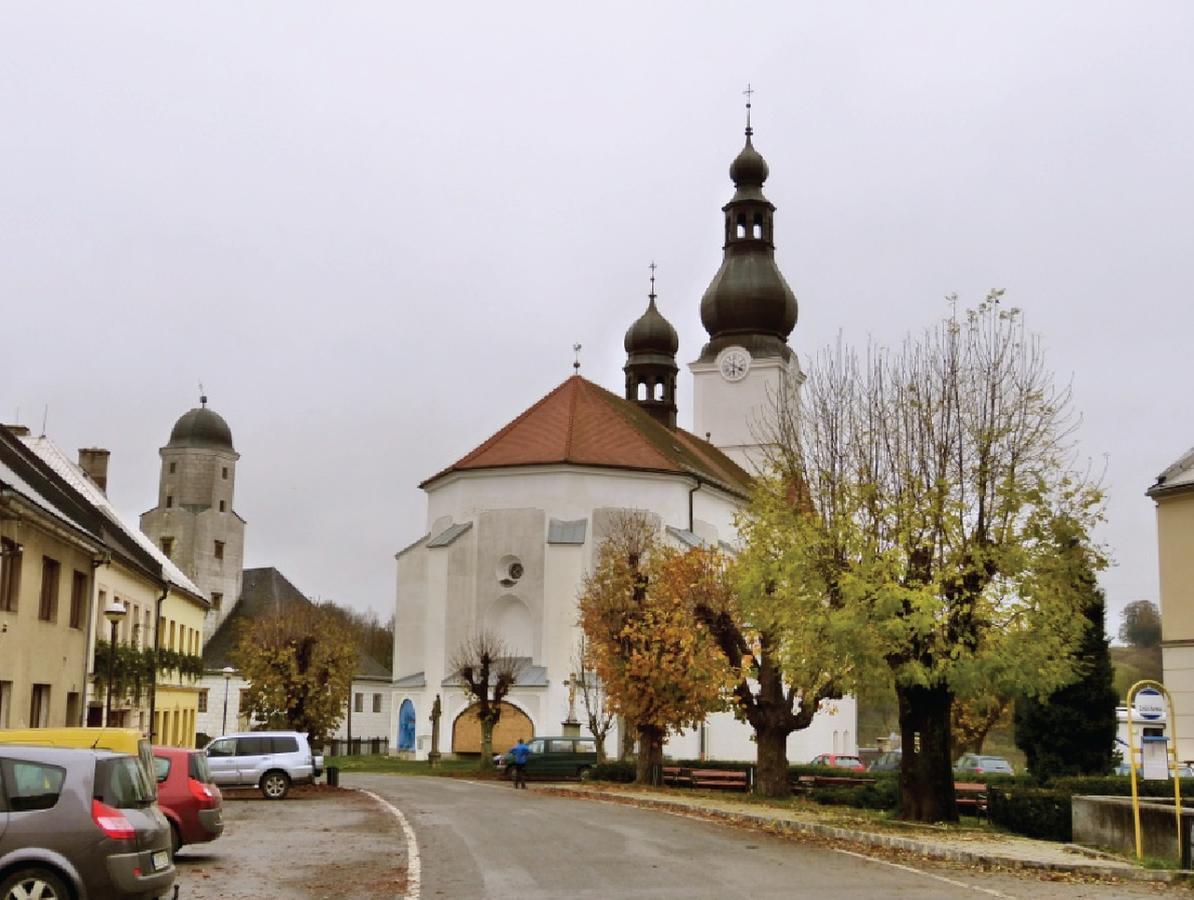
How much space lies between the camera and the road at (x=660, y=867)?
1316cm

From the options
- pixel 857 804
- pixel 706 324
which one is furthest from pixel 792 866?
pixel 706 324

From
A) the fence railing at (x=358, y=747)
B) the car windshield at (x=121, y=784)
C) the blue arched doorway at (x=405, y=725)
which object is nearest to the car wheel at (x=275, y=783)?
the car windshield at (x=121, y=784)

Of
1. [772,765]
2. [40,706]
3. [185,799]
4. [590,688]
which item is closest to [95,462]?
[590,688]

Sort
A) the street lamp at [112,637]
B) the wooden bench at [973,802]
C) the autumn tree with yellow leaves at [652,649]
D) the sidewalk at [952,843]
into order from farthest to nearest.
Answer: the autumn tree with yellow leaves at [652,649] → the street lamp at [112,637] → the wooden bench at [973,802] → the sidewalk at [952,843]

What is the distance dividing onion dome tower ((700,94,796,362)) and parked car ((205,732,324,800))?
131 feet

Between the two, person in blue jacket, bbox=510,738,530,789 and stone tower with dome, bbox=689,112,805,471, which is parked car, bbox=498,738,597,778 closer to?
person in blue jacket, bbox=510,738,530,789

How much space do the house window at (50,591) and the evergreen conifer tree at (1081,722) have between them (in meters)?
20.6

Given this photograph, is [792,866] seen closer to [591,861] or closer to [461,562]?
[591,861]

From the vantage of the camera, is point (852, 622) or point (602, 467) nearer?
point (852, 622)

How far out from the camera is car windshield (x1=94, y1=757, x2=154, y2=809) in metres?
10.5

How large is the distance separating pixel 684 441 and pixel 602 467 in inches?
410

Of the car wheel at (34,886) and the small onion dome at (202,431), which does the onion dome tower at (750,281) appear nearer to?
the small onion dome at (202,431)

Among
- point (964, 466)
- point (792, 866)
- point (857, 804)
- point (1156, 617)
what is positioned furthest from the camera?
point (1156, 617)

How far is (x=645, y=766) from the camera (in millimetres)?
34219
